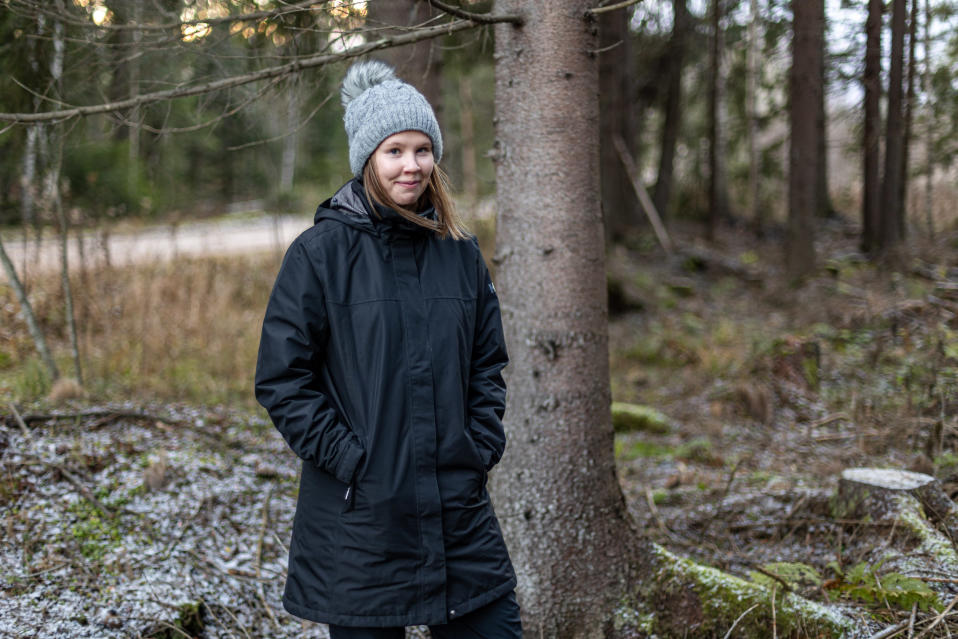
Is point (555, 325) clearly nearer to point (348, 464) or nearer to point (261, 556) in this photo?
point (348, 464)

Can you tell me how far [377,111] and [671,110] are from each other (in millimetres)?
15241

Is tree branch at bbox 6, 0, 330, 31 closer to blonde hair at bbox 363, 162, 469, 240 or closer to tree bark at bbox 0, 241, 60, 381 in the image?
blonde hair at bbox 363, 162, 469, 240

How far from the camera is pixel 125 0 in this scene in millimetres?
4262

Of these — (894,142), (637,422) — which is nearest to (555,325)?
(637,422)

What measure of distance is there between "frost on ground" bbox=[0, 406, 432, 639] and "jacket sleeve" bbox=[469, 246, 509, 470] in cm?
177

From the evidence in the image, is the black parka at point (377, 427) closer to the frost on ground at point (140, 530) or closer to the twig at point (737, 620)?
the twig at point (737, 620)

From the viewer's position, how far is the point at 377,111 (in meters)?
2.46

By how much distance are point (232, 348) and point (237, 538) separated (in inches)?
144

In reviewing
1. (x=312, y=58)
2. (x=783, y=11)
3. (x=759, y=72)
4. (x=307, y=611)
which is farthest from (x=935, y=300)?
(x=759, y=72)

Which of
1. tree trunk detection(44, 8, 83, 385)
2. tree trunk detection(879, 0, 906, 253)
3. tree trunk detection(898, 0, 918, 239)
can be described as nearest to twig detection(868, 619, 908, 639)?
tree trunk detection(44, 8, 83, 385)

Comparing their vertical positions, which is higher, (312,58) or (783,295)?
(312,58)

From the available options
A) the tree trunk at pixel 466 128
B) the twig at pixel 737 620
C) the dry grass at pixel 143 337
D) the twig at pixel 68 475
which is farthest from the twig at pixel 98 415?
the tree trunk at pixel 466 128

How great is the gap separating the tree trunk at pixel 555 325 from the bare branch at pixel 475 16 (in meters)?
0.06

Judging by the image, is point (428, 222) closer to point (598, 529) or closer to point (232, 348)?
point (598, 529)
